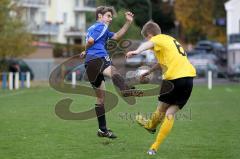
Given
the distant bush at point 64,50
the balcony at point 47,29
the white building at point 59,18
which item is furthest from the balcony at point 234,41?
the balcony at point 47,29

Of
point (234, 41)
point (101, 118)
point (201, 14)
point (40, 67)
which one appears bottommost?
point (40, 67)

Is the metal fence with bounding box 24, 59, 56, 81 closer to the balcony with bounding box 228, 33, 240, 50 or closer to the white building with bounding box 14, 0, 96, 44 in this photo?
the balcony with bounding box 228, 33, 240, 50

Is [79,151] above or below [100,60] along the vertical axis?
below

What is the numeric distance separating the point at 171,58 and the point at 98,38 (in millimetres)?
1965

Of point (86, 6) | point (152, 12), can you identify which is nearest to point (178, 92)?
point (152, 12)

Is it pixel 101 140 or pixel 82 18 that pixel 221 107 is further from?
pixel 82 18

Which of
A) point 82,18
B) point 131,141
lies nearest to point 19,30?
point 131,141

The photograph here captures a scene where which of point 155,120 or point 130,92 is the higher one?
point 130,92

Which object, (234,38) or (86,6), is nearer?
(234,38)

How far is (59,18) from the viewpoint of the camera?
9256cm

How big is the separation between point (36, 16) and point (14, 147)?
7843 cm

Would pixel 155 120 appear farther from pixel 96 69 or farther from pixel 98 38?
pixel 98 38

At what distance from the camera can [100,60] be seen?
38.1 ft

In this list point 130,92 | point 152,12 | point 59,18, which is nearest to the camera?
point 130,92
